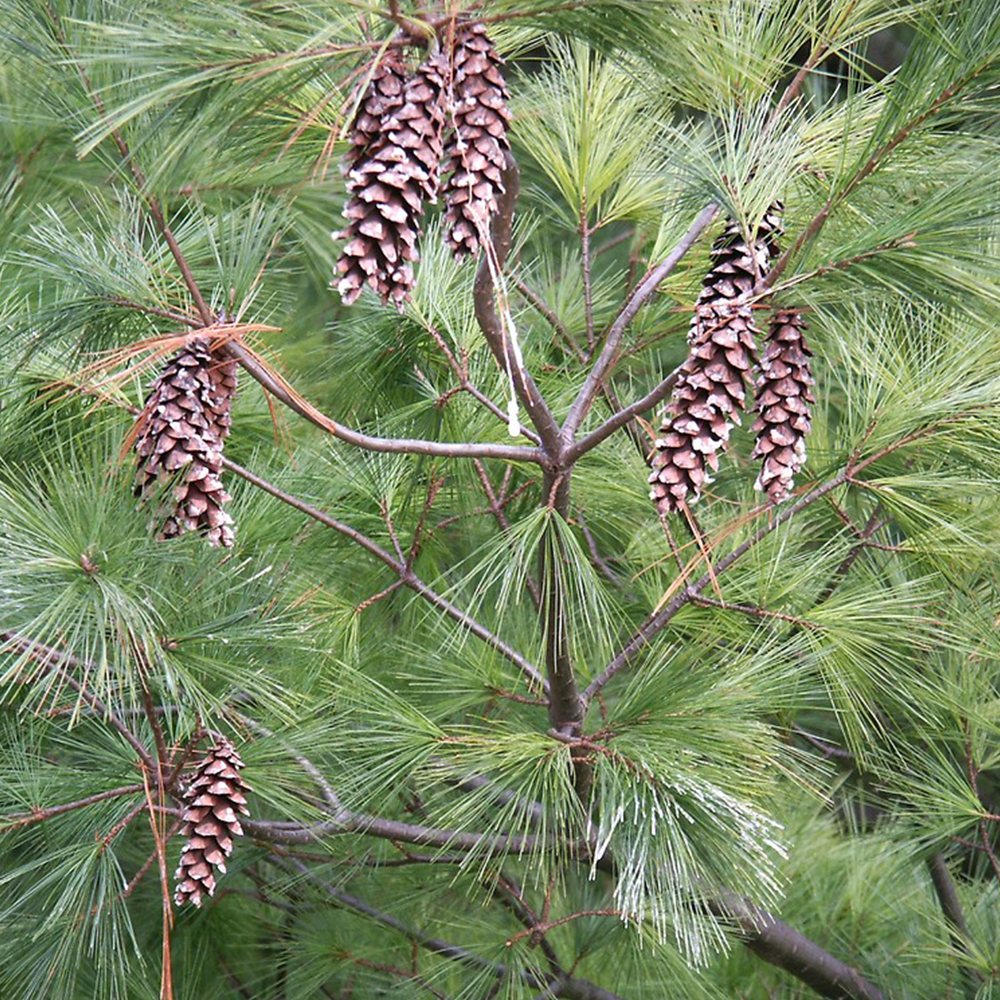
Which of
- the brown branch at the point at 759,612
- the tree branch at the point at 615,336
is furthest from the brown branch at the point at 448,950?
the tree branch at the point at 615,336

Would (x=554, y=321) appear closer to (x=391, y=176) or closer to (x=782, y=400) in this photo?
(x=782, y=400)

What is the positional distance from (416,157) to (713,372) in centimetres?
22

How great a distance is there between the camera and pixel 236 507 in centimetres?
105

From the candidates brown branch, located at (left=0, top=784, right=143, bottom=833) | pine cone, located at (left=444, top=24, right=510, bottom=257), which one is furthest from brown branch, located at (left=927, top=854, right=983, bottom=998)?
pine cone, located at (left=444, top=24, right=510, bottom=257)

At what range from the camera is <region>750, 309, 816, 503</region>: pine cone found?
0.78 m

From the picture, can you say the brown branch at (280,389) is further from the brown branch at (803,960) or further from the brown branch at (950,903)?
the brown branch at (950,903)

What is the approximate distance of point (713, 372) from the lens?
752 mm

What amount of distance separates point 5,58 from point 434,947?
807 millimetres

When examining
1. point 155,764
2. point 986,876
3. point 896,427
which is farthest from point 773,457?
point 986,876

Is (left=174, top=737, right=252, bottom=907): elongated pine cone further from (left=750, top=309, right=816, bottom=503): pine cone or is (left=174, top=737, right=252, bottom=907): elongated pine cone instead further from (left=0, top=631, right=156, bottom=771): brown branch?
(left=750, top=309, right=816, bottom=503): pine cone

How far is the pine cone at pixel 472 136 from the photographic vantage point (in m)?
0.64

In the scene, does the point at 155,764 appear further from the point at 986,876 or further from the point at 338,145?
the point at 986,876

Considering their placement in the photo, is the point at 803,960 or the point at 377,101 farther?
the point at 803,960

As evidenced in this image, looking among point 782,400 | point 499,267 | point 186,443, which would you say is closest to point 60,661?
point 186,443
